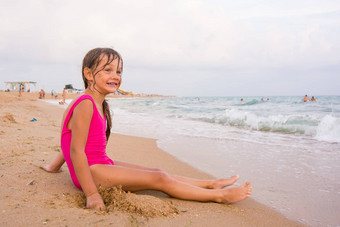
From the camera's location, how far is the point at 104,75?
2.22 m

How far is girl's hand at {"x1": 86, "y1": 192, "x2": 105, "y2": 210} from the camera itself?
6.02 feet

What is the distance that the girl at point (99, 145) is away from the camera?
2.00 metres

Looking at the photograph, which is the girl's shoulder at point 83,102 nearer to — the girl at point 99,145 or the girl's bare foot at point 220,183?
the girl at point 99,145

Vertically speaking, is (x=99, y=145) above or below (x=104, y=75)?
below

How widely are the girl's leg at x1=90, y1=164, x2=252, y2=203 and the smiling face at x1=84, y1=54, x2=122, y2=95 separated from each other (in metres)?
0.65

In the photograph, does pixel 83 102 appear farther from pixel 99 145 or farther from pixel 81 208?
pixel 81 208

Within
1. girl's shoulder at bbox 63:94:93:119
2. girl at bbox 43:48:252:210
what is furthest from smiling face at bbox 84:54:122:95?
girl's shoulder at bbox 63:94:93:119

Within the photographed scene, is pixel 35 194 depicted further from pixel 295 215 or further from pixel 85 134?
pixel 295 215

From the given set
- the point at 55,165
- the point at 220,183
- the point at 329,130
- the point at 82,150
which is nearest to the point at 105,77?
the point at 82,150

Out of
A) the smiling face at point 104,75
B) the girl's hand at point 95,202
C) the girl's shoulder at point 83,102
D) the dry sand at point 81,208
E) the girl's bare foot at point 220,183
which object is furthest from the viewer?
the girl's bare foot at point 220,183

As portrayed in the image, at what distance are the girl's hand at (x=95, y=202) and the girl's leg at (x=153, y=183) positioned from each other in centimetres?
21

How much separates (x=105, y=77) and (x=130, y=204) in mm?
1047

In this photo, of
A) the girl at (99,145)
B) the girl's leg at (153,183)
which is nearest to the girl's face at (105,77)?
the girl at (99,145)

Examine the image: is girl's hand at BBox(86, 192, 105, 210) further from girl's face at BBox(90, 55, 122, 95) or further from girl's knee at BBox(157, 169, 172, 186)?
girl's face at BBox(90, 55, 122, 95)
